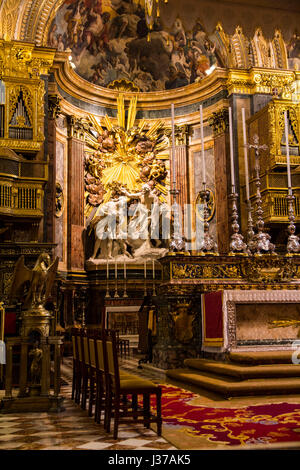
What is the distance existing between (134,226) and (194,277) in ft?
24.9

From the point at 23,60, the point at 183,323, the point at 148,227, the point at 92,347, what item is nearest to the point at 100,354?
the point at 92,347

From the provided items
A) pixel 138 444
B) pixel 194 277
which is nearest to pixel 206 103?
pixel 194 277

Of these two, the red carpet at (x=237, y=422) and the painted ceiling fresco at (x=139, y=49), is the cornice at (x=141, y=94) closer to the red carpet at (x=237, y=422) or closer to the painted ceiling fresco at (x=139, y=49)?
the painted ceiling fresco at (x=139, y=49)

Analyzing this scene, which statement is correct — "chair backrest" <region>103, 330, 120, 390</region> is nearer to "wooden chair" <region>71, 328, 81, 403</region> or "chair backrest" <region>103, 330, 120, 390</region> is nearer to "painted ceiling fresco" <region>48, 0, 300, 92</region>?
"wooden chair" <region>71, 328, 81, 403</region>

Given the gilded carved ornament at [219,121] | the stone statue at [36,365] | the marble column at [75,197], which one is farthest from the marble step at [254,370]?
the gilded carved ornament at [219,121]

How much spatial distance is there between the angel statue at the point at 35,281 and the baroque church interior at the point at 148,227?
2 cm

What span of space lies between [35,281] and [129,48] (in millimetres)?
12094

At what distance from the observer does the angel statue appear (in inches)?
243

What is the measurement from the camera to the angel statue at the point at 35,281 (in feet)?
20.2

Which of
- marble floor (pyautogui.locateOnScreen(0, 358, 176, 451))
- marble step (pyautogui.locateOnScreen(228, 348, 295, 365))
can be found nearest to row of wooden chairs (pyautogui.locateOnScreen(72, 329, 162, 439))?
marble floor (pyautogui.locateOnScreen(0, 358, 176, 451))

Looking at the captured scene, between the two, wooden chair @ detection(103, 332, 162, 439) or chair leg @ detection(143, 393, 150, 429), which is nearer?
wooden chair @ detection(103, 332, 162, 439)

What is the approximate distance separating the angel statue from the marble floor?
1.32 metres

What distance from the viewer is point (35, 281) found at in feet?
20.4
